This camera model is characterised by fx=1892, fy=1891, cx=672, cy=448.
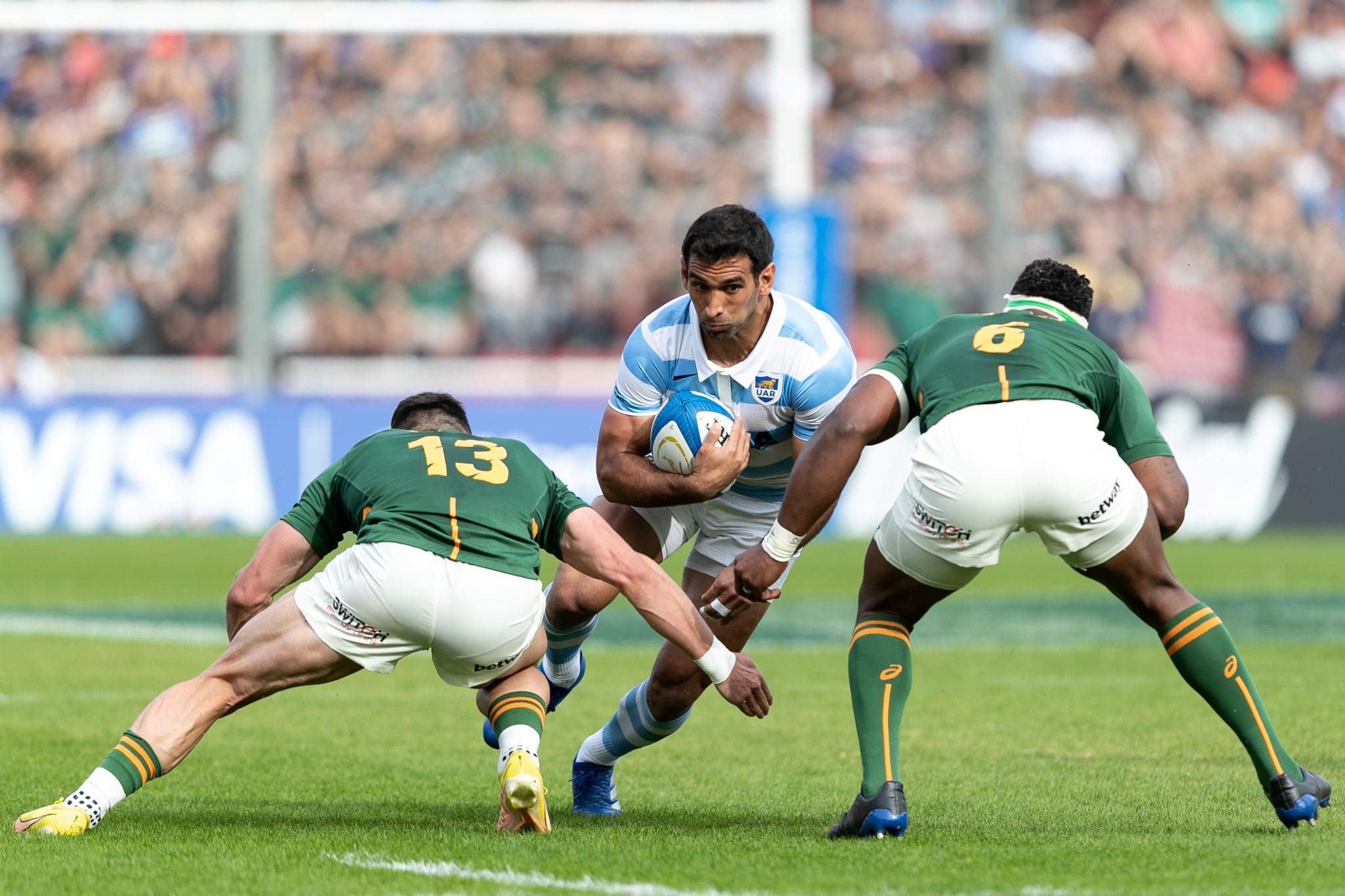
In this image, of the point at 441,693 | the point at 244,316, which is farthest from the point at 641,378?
the point at 244,316

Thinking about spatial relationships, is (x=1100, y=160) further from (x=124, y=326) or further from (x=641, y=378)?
(x=641, y=378)

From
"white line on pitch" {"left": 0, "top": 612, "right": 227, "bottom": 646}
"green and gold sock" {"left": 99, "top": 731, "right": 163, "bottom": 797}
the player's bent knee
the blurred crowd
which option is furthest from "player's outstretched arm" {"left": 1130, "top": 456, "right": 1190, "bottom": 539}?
the blurred crowd

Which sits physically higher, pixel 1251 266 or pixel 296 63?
pixel 296 63

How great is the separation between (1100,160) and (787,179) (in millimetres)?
6185

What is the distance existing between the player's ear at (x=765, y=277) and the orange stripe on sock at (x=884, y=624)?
1.20 meters

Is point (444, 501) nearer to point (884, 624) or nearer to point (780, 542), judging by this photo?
point (780, 542)

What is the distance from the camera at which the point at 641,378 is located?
6625 mm

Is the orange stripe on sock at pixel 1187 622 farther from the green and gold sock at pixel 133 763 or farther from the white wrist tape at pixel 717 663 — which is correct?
the green and gold sock at pixel 133 763

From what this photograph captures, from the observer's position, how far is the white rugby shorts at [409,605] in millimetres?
5566

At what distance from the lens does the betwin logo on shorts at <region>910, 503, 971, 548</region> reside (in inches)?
217

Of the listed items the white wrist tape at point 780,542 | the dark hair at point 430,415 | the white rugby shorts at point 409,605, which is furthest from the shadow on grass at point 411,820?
the dark hair at point 430,415

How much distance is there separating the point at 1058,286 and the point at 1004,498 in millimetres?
860

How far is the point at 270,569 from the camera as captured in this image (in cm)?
568

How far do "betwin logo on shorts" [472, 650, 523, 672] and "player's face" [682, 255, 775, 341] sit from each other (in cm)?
127
